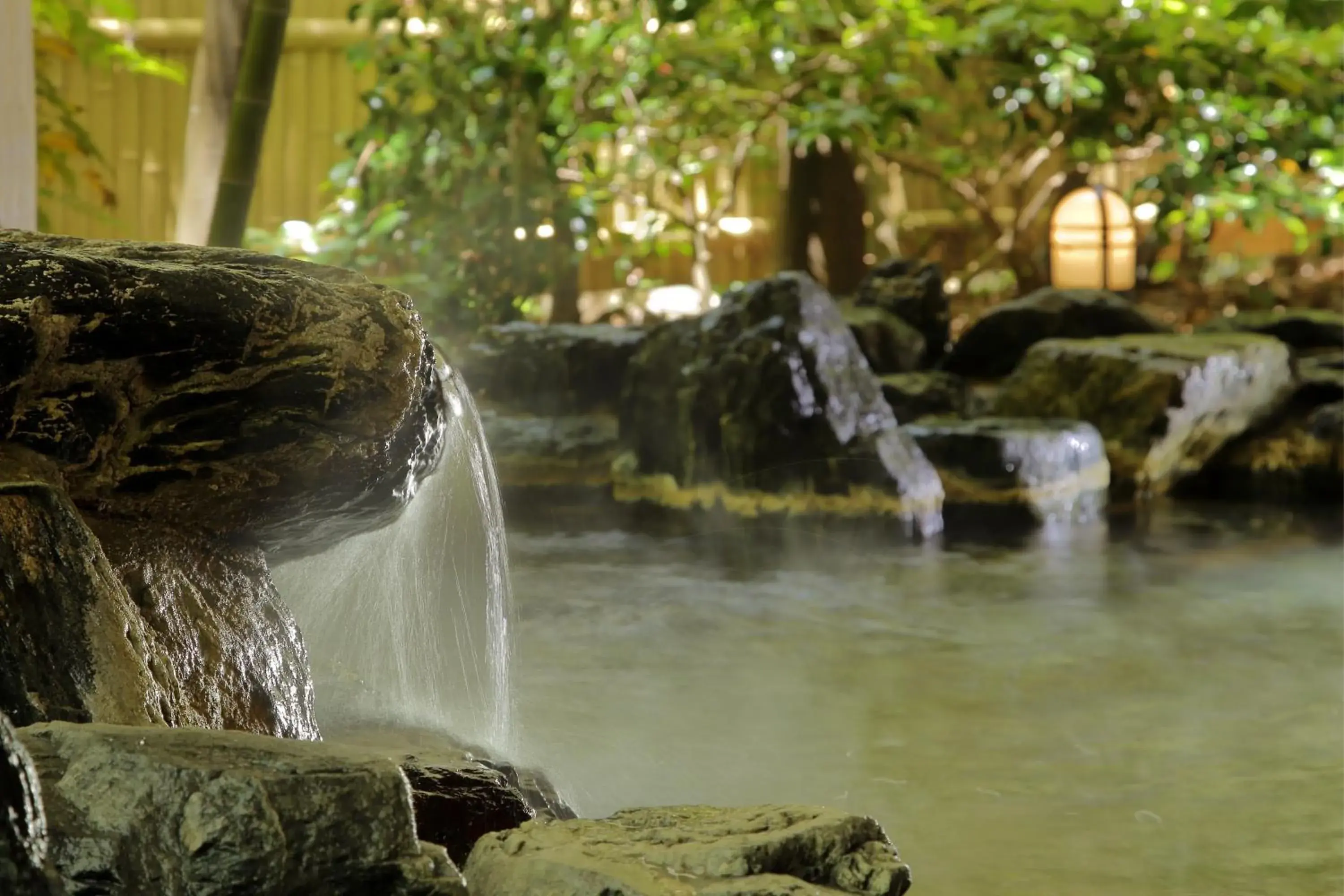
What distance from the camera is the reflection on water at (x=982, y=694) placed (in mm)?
3014

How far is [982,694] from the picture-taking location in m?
4.12

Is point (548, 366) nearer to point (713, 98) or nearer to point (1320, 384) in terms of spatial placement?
point (713, 98)

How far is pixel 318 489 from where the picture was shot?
7.96ft

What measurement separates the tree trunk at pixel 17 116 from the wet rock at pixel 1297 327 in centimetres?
758

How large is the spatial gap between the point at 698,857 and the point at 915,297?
840 centimetres

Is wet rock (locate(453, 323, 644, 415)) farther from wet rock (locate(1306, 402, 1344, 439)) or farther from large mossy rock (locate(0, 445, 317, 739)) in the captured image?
large mossy rock (locate(0, 445, 317, 739))

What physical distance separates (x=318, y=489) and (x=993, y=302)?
10.7 meters

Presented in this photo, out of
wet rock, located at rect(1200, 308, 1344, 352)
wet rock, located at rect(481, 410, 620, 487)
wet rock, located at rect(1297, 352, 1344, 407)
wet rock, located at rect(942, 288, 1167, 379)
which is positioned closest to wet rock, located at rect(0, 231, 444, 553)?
wet rock, located at rect(481, 410, 620, 487)

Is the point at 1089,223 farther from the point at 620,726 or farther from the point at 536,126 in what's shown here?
the point at 620,726

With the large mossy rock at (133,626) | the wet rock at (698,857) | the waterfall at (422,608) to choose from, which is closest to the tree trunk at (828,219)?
the waterfall at (422,608)

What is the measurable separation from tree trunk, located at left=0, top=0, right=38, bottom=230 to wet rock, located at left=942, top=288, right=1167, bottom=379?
22.6 ft

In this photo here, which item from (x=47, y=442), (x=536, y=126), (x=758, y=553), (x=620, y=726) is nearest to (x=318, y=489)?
(x=47, y=442)

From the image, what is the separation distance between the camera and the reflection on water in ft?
9.89

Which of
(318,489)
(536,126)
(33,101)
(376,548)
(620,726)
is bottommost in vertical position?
(620,726)
